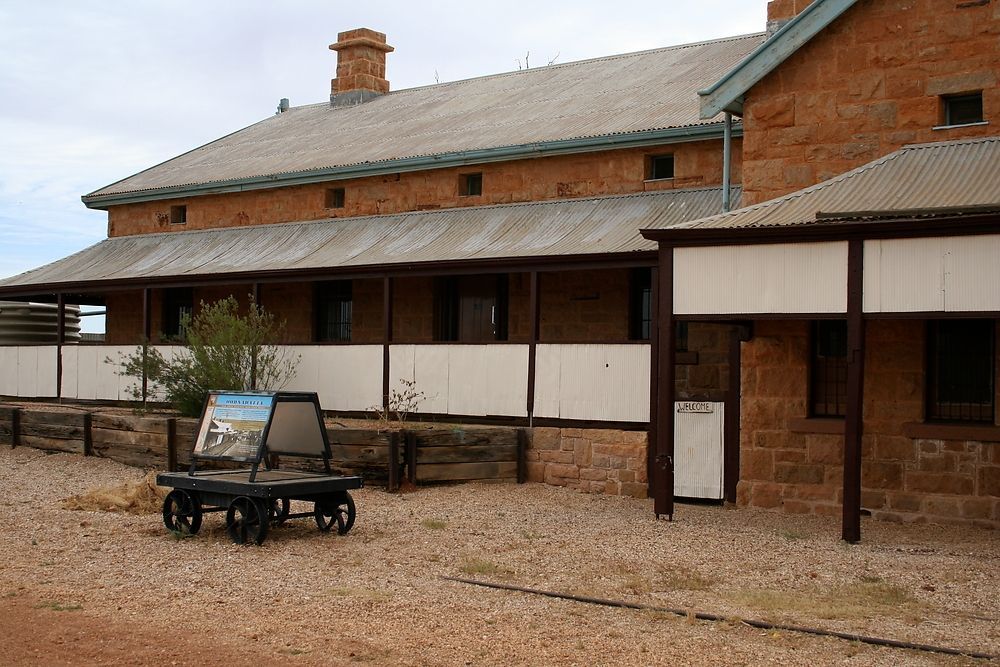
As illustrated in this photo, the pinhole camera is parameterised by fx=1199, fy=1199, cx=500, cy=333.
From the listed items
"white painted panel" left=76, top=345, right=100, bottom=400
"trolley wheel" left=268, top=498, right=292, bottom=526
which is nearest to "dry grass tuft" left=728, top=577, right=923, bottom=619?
"trolley wheel" left=268, top=498, right=292, bottom=526

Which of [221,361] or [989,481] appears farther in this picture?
[221,361]

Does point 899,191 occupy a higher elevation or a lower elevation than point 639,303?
higher

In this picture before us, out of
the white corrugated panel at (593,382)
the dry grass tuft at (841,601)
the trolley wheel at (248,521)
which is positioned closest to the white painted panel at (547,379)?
the white corrugated panel at (593,382)

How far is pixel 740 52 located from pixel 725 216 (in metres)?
8.42

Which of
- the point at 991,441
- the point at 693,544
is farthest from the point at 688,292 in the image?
the point at 991,441

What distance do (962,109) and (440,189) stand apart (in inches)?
349

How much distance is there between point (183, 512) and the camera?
37.1 ft

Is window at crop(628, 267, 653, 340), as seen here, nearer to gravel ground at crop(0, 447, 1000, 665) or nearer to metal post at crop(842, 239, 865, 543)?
gravel ground at crop(0, 447, 1000, 665)

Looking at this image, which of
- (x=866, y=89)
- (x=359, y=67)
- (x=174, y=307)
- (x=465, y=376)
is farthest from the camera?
(x=359, y=67)

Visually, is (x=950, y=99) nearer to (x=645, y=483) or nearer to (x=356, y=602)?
(x=645, y=483)

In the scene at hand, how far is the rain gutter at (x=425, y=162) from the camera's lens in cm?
1644

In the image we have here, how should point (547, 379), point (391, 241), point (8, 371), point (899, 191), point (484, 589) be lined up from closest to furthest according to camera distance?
point (484, 589), point (899, 191), point (547, 379), point (391, 241), point (8, 371)

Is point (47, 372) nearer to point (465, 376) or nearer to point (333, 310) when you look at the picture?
point (333, 310)

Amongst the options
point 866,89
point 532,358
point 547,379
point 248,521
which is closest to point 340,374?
point 532,358
